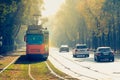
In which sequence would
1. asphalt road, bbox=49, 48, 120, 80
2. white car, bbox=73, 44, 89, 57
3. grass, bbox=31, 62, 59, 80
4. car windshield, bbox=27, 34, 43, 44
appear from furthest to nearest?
1. white car, bbox=73, 44, 89, 57
2. car windshield, bbox=27, 34, 43, 44
3. asphalt road, bbox=49, 48, 120, 80
4. grass, bbox=31, 62, 59, 80

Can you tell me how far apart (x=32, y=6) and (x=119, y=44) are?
19295 millimetres

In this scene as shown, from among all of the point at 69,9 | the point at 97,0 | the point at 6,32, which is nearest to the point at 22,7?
the point at 6,32

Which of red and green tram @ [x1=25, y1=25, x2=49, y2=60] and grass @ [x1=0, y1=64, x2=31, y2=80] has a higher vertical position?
A: red and green tram @ [x1=25, y1=25, x2=49, y2=60]

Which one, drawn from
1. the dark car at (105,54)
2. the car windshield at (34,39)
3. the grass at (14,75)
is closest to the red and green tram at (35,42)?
the car windshield at (34,39)

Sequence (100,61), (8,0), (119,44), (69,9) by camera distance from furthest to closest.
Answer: (69,9)
(119,44)
(8,0)
(100,61)

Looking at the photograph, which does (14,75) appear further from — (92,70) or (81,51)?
(81,51)

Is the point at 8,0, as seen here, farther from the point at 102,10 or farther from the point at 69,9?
the point at 69,9

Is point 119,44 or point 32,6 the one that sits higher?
point 32,6

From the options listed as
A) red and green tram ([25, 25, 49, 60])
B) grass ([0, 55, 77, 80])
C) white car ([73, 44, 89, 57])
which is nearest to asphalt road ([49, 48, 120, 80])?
grass ([0, 55, 77, 80])

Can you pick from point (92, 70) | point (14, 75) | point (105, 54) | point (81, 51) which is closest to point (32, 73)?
point (14, 75)

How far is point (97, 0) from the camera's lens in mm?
78750

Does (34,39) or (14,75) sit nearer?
(14,75)

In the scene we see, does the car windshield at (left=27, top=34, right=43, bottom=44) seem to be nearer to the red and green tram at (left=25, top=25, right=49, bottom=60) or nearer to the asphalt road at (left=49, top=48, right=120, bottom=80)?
the red and green tram at (left=25, top=25, right=49, bottom=60)

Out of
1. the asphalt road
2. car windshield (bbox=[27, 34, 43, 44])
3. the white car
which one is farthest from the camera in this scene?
the white car
